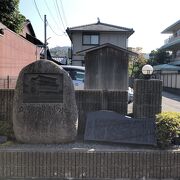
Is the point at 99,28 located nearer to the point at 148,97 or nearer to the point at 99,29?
the point at 99,29

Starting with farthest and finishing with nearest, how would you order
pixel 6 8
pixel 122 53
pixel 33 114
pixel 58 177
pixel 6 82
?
pixel 6 8 < pixel 6 82 < pixel 122 53 < pixel 33 114 < pixel 58 177

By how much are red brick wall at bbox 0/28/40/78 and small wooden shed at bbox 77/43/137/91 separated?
22.4ft

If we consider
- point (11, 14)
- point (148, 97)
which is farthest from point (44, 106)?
point (11, 14)

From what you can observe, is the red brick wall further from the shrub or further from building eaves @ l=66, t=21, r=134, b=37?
building eaves @ l=66, t=21, r=134, b=37

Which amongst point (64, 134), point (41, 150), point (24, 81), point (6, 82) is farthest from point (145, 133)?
point (6, 82)

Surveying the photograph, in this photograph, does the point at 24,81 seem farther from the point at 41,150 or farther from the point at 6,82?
the point at 6,82

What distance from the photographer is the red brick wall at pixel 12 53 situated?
18188 mm

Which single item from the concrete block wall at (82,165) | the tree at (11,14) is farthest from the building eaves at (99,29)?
the concrete block wall at (82,165)

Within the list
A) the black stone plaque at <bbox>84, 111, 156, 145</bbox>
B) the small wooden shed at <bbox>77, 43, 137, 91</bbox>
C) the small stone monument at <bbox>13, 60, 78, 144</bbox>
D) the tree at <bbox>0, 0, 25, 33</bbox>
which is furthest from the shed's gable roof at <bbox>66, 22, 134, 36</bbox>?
the small stone monument at <bbox>13, 60, 78, 144</bbox>

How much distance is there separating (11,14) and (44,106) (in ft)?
50.2

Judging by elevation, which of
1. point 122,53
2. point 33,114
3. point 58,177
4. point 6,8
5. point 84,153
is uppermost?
point 6,8

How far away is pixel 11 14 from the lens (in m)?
21.6

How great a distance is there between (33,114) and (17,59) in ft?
49.8

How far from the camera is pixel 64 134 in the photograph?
751cm
